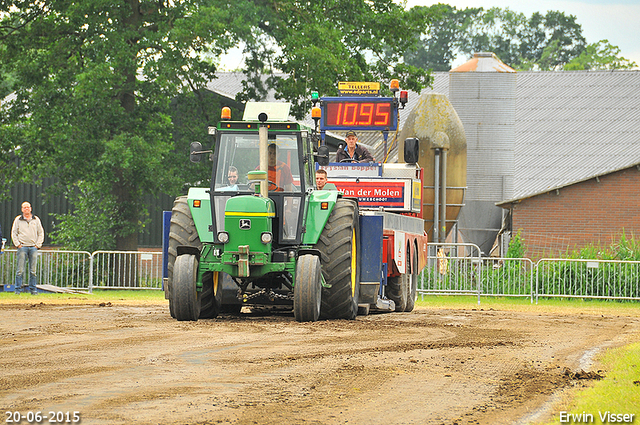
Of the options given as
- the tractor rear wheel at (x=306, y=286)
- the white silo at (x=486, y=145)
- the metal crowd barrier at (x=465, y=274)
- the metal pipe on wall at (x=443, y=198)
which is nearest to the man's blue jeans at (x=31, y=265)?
the metal crowd barrier at (x=465, y=274)

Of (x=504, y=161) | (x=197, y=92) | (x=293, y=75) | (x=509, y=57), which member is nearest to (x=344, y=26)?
(x=293, y=75)

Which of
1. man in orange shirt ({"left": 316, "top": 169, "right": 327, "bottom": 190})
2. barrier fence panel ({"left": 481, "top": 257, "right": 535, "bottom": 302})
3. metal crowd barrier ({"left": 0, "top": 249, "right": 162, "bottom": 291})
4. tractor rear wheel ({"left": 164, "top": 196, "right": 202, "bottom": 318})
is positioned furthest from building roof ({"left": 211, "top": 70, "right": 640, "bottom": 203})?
tractor rear wheel ({"left": 164, "top": 196, "right": 202, "bottom": 318})

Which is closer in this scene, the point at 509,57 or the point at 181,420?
the point at 181,420

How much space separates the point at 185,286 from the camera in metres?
12.2

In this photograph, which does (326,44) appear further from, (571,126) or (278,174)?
(571,126)

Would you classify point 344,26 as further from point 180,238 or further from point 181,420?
point 181,420

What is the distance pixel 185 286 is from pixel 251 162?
6.62 feet

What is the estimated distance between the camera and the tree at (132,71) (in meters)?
25.5

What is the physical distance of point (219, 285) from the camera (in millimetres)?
13164

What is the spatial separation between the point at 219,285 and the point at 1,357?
4756 millimetres

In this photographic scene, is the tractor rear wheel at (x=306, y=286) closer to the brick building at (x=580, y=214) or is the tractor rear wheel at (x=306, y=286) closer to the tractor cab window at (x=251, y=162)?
the tractor cab window at (x=251, y=162)

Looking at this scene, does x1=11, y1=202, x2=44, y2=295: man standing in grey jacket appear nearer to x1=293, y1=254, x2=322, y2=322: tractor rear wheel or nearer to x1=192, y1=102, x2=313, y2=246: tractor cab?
x1=192, y1=102, x2=313, y2=246: tractor cab

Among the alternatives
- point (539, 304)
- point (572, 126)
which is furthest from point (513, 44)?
point (539, 304)

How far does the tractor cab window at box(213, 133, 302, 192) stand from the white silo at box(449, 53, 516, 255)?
20.2 metres
